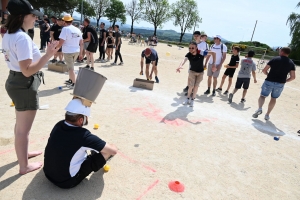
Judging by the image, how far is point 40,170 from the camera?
2818 millimetres

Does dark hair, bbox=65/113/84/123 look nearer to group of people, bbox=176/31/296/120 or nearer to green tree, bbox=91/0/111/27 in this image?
group of people, bbox=176/31/296/120

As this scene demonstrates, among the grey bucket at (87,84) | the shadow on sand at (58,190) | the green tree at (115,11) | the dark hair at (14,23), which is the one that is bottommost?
the shadow on sand at (58,190)

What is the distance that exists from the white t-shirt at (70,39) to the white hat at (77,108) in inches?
157

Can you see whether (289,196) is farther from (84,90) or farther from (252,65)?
(252,65)

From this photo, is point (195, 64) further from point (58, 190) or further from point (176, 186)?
point (58, 190)

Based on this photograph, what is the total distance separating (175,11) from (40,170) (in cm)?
6985

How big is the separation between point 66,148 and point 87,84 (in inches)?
30.3

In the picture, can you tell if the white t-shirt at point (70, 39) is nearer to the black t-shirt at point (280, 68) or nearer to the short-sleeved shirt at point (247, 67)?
the short-sleeved shirt at point (247, 67)

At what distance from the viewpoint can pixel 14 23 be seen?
2.09 m

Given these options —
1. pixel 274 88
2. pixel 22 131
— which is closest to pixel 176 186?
pixel 22 131

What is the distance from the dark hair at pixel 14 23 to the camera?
2092 mm

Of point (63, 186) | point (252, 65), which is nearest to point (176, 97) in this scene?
point (252, 65)

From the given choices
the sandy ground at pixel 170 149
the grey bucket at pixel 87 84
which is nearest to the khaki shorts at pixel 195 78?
the sandy ground at pixel 170 149

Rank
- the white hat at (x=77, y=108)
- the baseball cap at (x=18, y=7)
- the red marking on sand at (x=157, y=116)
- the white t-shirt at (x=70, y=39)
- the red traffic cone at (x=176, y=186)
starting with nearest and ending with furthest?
the baseball cap at (x=18, y=7) → the white hat at (x=77, y=108) → the red traffic cone at (x=176, y=186) → the red marking on sand at (x=157, y=116) → the white t-shirt at (x=70, y=39)
